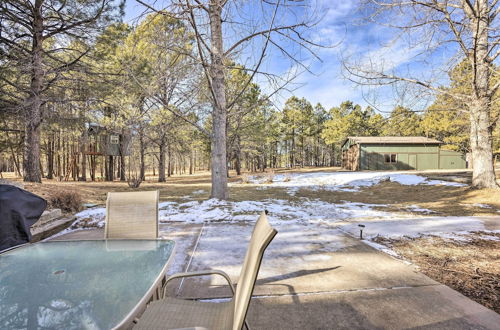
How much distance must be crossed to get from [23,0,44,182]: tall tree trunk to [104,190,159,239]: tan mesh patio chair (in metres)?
7.79

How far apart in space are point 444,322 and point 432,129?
1025 inches

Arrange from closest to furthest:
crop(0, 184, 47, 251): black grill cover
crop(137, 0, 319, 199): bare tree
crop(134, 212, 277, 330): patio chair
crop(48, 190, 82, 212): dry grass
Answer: crop(134, 212, 277, 330): patio chair → crop(0, 184, 47, 251): black grill cover → crop(137, 0, 319, 199): bare tree → crop(48, 190, 82, 212): dry grass

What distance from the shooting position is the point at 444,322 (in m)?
1.86

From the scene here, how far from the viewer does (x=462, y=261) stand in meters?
2.99

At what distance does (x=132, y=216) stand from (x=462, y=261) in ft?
13.2

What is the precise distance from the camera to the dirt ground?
2.33 metres

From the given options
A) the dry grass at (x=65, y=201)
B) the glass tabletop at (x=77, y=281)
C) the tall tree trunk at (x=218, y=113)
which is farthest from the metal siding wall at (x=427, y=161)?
the glass tabletop at (x=77, y=281)

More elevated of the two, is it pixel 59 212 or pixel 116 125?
Answer: pixel 116 125

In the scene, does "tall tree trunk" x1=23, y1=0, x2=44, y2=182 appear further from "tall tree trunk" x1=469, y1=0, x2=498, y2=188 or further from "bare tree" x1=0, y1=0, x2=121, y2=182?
"tall tree trunk" x1=469, y1=0, x2=498, y2=188

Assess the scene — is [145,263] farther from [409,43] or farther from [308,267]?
[409,43]

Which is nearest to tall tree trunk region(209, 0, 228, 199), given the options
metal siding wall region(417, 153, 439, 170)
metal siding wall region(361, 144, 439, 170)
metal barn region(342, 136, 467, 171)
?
metal barn region(342, 136, 467, 171)

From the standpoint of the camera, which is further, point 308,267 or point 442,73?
point 442,73

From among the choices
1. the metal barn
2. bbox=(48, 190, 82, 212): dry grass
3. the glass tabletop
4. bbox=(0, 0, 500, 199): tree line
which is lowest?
bbox=(48, 190, 82, 212): dry grass

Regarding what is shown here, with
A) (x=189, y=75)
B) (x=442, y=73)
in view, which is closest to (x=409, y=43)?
(x=442, y=73)
